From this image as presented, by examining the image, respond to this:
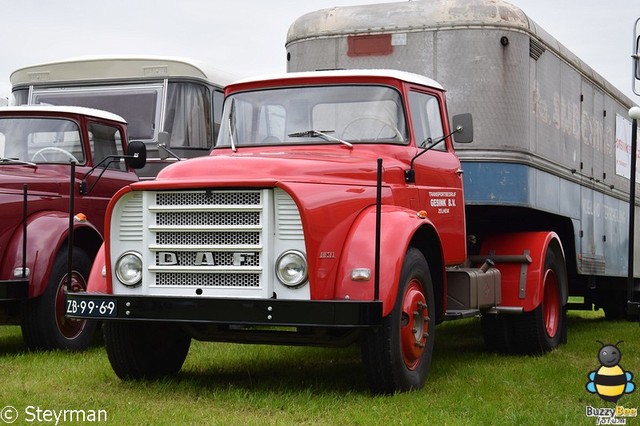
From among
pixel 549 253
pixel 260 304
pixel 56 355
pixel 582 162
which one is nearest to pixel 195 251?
pixel 260 304

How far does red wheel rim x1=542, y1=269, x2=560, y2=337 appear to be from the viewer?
10656mm

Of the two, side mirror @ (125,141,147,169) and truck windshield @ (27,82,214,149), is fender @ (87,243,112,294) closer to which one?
side mirror @ (125,141,147,169)

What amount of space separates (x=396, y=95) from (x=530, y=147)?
2398 millimetres

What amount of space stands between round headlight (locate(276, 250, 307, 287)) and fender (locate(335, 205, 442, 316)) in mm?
235

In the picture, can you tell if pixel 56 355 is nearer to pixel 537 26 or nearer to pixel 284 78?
pixel 284 78

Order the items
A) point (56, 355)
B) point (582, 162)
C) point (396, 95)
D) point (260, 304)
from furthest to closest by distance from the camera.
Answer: point (582, 162), point (56, 355), point (396, 95), point (260, 304)

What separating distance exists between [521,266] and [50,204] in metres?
4.36

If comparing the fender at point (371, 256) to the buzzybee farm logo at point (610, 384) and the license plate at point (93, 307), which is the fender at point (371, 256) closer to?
the buzzybee farm logo at point (610, 384)

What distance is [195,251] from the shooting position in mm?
7113

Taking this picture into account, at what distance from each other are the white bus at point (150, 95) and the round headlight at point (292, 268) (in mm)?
5493

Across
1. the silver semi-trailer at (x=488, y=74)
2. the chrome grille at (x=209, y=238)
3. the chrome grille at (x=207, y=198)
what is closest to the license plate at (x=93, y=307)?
the chrome grille at (x=209, y=238)

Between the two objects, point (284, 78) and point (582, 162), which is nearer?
point (284, 78)

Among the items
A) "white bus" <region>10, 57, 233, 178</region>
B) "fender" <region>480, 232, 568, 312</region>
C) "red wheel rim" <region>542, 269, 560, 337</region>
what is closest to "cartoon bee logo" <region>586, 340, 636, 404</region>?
"fender" <region>480, 232, 568, 312</region>

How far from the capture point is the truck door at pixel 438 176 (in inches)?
331
